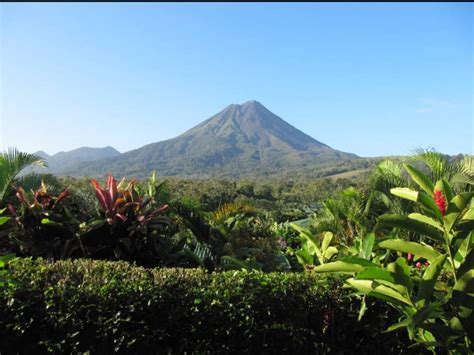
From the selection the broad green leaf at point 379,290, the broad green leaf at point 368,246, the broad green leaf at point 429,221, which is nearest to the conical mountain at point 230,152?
the broad green leaf at point 368,246

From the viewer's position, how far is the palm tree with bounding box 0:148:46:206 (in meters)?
5.55

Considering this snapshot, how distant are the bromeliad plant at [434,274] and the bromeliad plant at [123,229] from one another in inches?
89.3

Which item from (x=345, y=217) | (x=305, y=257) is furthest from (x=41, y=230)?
(x=345, y=217)

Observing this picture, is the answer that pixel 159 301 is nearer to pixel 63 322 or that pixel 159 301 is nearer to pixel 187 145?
pixel 63 322

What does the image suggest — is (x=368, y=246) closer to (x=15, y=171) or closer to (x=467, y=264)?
(x=467, y=264)

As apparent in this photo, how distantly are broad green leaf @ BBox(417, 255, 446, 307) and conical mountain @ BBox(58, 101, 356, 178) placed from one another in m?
92.4

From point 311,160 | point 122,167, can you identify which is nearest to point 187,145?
point 122,167

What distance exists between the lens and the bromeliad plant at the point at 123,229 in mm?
4176

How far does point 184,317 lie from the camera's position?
2.78 metres

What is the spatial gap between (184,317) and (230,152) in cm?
13179

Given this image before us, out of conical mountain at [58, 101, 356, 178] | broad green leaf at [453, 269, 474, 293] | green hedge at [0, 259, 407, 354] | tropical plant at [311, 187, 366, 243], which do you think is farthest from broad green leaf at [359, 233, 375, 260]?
conical mountain at [58, 101, 356, 178]

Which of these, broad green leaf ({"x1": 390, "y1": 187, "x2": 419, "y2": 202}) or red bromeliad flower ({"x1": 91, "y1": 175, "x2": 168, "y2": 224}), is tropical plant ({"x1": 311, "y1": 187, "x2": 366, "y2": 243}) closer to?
red bromeliad flower ({"x1": 91, "y1": 175, "x2": 168, "y2": 224})

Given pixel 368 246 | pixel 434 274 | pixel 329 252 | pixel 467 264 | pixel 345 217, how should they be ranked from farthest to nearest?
1. pixel 345 217
2. pixel 329 252
3. pixel 368 246
4. pixel 467 264
5. pixel 434 274

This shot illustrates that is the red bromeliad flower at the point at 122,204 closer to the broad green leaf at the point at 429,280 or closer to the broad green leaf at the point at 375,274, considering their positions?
the broad green leaf at the point at 375,274
